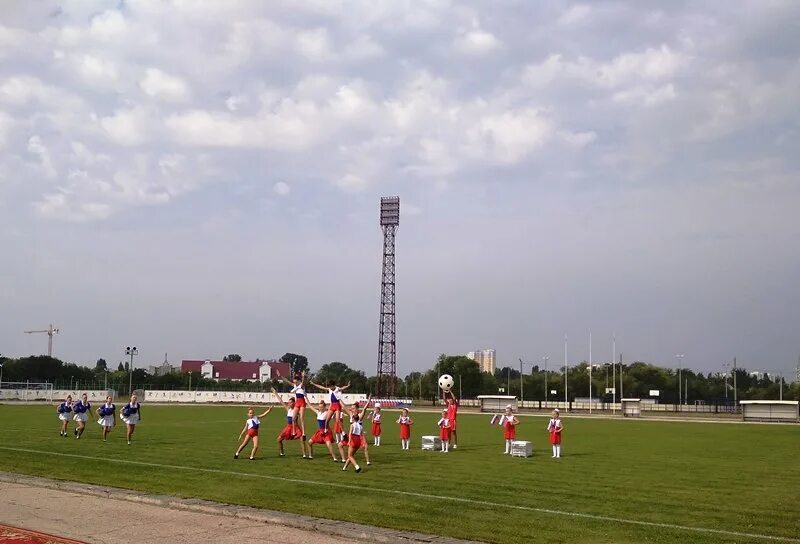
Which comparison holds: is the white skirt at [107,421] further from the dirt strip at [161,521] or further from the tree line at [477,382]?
the tree line at [477,382]

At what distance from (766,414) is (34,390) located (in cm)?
7628

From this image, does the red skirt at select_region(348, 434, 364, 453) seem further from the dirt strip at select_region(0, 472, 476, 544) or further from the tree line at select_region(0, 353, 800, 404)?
the tree line at select_region(0, 353, 800, 404)

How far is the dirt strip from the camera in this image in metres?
11.8

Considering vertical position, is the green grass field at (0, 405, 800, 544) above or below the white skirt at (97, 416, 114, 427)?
below

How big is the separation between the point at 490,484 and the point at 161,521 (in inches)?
310

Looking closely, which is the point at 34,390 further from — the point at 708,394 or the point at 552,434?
the point at 708,394

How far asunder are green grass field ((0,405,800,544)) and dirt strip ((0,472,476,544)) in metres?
0.91

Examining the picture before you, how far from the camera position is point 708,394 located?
14325cm

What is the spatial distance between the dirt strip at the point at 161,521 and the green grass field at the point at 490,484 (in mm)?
908

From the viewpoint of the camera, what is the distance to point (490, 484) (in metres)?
18.2

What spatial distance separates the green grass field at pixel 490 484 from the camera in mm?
13094

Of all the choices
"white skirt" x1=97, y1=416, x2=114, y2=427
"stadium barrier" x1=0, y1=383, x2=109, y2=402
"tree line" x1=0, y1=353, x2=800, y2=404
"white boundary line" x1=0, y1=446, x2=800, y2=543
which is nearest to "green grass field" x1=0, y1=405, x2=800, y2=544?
"white boundary line" x1=0, y1=446, x2=800, y2=543

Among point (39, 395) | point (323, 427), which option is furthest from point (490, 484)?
point (39, 395)

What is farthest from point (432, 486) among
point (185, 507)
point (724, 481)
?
point (724, 481)
